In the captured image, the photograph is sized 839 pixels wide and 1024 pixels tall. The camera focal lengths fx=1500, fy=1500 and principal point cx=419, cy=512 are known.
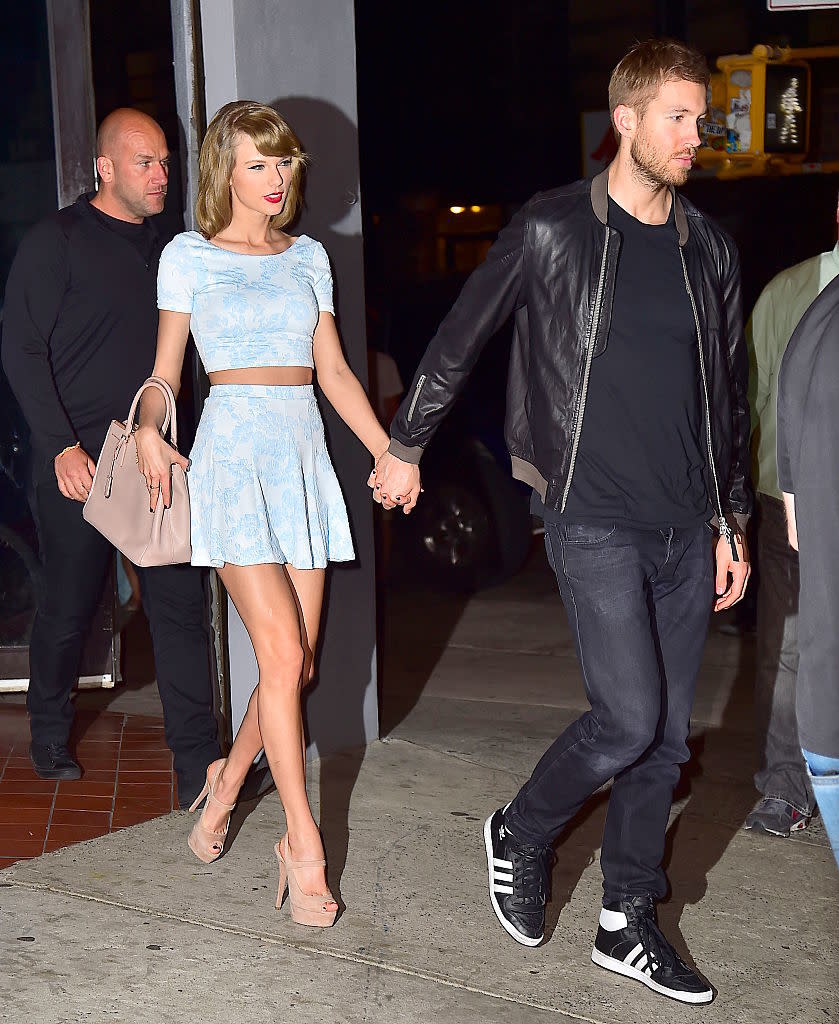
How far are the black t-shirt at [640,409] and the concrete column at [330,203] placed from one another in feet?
6.07

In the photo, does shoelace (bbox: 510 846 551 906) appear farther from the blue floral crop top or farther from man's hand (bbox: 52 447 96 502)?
man's hand (bbox: 52 447 96 502)

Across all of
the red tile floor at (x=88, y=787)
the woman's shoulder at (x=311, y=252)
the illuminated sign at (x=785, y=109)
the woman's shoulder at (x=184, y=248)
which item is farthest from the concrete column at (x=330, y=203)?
the illuminated sign at (x=785, y=109)

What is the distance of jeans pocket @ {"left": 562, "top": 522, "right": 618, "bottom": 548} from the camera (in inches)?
137

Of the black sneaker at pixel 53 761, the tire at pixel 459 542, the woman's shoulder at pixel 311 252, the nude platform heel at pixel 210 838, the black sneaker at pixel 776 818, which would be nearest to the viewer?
the woman's shoulder at pixel 311 252

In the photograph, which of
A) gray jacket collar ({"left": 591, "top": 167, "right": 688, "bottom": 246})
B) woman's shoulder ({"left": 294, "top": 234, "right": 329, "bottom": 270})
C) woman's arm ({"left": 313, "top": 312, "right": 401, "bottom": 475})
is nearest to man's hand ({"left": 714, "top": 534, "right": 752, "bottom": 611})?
gray jacket collar ({"left": 591, "top": 167, "right": 688, "bottom": 246})

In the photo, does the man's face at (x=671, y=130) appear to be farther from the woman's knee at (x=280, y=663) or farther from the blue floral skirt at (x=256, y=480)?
the woman's knee at (x=280, y=663)

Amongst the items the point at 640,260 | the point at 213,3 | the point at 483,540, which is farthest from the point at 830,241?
the point at 640,260

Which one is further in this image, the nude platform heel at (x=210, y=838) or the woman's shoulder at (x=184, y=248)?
the nude platform heel at (x=210, y=838)

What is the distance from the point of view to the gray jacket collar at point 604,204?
3521 millimetres

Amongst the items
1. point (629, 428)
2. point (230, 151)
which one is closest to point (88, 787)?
point (230, 151)

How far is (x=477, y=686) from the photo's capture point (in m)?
6.87

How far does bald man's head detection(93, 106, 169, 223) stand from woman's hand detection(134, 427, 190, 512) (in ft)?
4.23

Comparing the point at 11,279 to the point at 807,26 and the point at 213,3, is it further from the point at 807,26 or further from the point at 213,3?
the point at 807,26

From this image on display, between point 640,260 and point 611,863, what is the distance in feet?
4.79
